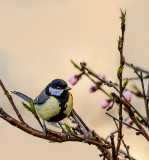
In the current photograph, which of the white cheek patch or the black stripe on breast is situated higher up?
the white cheek patch

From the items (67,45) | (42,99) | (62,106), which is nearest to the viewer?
(62,106)

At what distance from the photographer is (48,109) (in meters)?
1.06

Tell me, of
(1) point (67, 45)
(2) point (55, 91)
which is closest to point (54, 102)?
(2) point (55, 91)

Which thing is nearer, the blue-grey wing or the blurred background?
the blue-grey wing

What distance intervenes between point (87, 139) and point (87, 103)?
195 cm

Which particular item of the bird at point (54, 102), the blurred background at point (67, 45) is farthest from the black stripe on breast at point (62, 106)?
the blurred background at point (67, 45)

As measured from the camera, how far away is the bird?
1011 millimetres

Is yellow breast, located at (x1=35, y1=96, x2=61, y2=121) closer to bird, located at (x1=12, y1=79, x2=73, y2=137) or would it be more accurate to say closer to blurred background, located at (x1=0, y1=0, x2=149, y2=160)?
bird, located at (x1=12, y1=79, x2=73, y2=137)

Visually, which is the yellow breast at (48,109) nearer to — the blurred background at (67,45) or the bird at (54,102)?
the bird at (54,102)

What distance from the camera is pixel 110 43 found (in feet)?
10.5

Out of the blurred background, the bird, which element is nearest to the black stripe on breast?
the bird

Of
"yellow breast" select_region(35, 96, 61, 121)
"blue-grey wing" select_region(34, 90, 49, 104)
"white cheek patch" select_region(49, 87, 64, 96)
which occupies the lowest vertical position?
"yellow breast" select_region(35, 96, 61, 121)

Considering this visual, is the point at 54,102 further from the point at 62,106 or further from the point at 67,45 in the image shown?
the point at 67,45

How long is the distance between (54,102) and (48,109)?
0.19 feet
